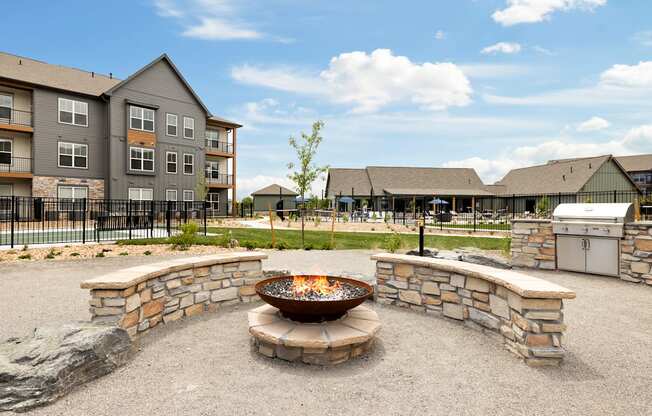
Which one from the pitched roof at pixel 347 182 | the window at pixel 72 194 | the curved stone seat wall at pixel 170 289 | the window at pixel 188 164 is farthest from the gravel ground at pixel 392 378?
the pitched roof at pixel 347 182

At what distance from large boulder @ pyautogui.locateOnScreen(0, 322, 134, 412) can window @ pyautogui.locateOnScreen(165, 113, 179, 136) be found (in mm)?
28195

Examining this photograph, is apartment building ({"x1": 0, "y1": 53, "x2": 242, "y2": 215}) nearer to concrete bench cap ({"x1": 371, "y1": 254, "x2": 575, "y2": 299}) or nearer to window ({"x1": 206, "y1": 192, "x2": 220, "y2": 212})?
window ({"x1": 206, "y1": 192, "x2": 220, "y2": 212})

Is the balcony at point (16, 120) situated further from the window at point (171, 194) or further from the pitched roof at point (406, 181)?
the pitched roof at point (406, 181)

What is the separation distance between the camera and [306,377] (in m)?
3.86

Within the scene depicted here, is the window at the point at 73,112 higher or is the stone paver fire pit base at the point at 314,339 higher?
the window at the point at 73,112

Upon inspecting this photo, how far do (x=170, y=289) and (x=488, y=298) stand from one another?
4643mm

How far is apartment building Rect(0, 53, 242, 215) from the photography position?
77.2ft

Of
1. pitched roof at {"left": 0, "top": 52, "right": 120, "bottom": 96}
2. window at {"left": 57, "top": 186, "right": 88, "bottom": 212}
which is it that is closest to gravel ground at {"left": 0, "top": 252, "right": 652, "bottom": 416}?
window at {"left": 57, "top": 186, "right": 88, "bottom": 212}

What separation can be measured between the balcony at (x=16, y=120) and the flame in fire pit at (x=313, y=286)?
86.6 feet

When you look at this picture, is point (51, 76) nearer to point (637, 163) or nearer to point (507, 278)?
point (507, 278)

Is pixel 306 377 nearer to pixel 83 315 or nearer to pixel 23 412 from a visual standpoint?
pixel 23 412

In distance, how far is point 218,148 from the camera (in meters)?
34.7

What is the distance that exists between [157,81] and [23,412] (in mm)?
29986

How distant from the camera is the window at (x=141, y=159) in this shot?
2703cm
